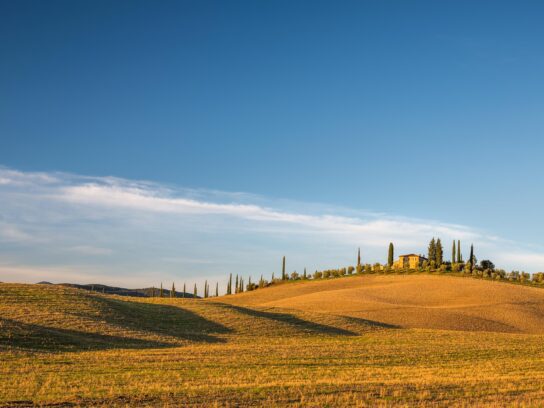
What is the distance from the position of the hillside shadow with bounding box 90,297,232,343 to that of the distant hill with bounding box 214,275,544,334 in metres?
20.5

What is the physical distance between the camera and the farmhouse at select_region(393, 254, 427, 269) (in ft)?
505

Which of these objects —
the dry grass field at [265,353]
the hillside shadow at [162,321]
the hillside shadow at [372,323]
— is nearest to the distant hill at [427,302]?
the dry grass field at [265,353]

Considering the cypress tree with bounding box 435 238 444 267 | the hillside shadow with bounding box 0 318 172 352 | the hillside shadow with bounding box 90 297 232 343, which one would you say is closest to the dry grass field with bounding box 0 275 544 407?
the hillside shadow with bounding box 0 318 172 352

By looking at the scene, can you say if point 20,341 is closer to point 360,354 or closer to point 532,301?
point 360,354

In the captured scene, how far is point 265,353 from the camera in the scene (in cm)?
4203

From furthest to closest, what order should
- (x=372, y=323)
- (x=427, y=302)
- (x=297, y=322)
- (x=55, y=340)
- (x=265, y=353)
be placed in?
(x=427, y=302) → (x=372, y=323) → (x=297, y=322) → (x=55, y=340) → (x=265, y=353)

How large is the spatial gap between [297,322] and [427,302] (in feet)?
117

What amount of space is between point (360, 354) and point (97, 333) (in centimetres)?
2159

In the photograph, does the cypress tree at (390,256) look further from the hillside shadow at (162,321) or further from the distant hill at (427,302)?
the hillside shadow at (162,321)

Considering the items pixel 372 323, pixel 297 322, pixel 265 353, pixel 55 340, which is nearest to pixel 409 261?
pixel 372 323

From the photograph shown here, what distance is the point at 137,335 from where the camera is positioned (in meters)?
52.1

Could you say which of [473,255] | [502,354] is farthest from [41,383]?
[473,255]

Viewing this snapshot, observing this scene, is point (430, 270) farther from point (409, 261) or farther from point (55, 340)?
point (55, 340)

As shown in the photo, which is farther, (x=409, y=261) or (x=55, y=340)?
(x=409, y=261)
